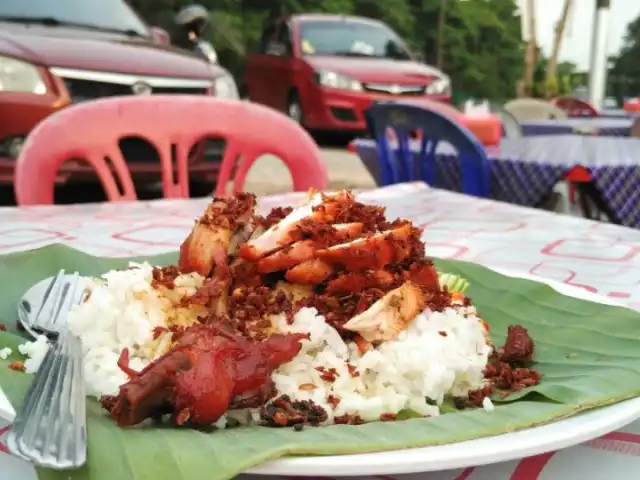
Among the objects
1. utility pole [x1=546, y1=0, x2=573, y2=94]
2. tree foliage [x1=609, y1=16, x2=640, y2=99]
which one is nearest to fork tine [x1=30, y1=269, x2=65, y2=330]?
utility pole [x1=546, y1=0, x2=573, y2=94]

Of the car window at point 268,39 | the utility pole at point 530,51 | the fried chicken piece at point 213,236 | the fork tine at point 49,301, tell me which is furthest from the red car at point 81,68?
Answer: the utility pole at point 530,51

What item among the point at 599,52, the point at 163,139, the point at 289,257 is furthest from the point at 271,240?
the point at 599,52

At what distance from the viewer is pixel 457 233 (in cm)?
167

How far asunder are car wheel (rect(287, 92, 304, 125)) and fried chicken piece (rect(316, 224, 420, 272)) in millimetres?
9840

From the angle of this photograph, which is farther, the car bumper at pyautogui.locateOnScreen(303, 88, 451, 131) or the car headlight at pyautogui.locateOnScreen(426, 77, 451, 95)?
the car headlight at pyautogui.locateOnScreen(426, 77, 451, 95)

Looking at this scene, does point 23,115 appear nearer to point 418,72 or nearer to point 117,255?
point 117,255

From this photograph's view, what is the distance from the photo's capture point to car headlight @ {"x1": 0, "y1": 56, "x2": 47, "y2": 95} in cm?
411

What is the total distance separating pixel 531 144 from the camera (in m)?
3.33

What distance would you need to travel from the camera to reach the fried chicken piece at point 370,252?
0.88m

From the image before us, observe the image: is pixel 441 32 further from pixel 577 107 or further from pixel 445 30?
pixel 577 107

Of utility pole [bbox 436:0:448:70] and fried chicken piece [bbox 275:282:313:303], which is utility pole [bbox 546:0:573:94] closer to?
utility pole [bbox 436:0:448:70]

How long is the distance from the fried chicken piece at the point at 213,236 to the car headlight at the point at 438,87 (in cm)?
960

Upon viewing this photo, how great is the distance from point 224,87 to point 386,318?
4309 mm

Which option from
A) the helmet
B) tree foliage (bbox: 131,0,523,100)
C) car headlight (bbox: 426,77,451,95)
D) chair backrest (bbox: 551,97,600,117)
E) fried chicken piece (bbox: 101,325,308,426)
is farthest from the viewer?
tree foliage (bbox: 131,0,523,100)
